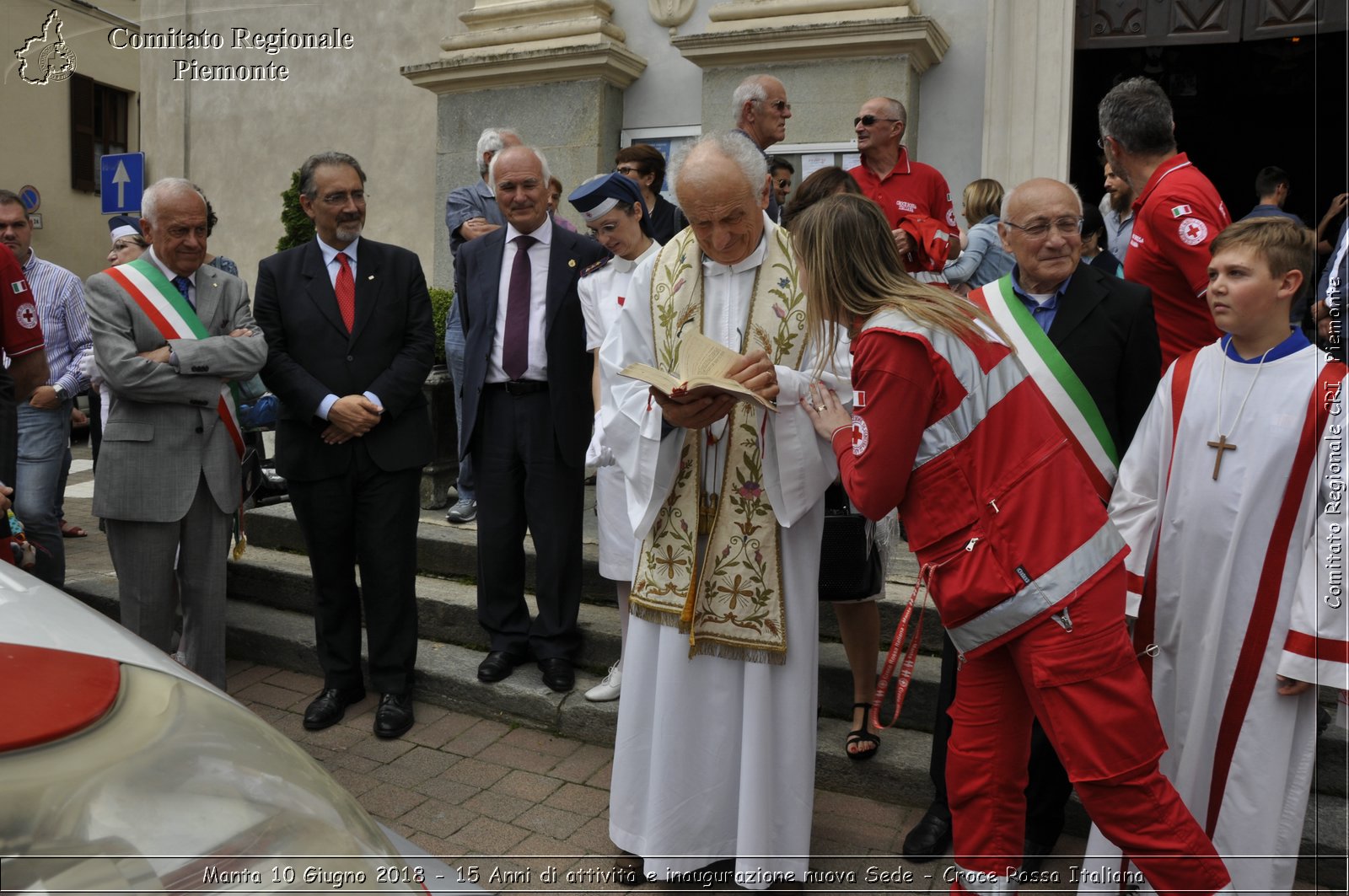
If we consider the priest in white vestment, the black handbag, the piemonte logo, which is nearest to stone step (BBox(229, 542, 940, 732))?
the black handbag

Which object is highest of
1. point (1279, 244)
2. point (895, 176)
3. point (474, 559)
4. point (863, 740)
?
point (895, 176)

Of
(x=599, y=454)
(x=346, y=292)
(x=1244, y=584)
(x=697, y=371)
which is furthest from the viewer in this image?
(x=346, y=292)

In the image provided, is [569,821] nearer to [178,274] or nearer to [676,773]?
[676,773]

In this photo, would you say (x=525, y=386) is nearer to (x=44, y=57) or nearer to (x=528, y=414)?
(x=528, y=414)

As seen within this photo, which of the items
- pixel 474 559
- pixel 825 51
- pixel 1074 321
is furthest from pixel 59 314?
pixel 1074 321

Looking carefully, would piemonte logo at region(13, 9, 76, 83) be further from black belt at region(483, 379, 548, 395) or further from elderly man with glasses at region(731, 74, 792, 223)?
black belt at region(483, 379, 548, 395)

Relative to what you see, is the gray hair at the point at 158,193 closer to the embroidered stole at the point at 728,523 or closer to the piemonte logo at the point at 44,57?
the embroidered stole at the point at 728,523

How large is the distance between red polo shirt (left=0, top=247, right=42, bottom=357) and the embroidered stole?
255 centimetres

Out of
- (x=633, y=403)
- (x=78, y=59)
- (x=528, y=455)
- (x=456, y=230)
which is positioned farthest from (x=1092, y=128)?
(x=78, y=59)

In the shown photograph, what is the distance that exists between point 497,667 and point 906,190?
10.3 feet

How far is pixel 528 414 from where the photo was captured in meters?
4.79

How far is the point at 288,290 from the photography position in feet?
15.4

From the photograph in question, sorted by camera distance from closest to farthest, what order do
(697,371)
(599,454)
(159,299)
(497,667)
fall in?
(697,371)
(599,454)
(159,299)
(497,667)

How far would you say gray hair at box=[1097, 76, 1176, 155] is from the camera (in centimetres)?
380
